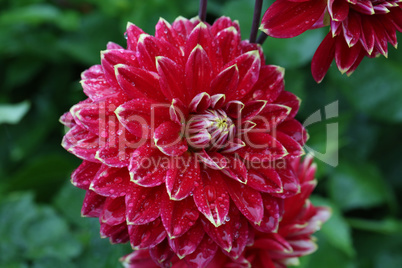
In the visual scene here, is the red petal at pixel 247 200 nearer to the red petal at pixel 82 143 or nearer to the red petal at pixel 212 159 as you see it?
the red petal at pixel 212 159

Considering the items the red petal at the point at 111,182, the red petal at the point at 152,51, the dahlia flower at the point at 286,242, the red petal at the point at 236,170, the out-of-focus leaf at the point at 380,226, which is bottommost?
the out-of-focus leaf at the point at 380,226

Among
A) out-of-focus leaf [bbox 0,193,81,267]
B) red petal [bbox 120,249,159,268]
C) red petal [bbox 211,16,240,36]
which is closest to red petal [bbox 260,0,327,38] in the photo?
red petal [bbox 211,16,240,36]

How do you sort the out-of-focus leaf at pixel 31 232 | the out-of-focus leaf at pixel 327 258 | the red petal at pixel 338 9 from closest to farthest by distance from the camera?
the red petal at pixel 338 9, the out-of-focus leaf at pixel 31 232, the out-of-focus leaf at pixel 327 258

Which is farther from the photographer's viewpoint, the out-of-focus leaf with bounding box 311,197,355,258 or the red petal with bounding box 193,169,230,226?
the out-of-focus leaf with bounding box 311,197,355,258

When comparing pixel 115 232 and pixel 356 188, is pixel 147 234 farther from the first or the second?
pixel 356 188

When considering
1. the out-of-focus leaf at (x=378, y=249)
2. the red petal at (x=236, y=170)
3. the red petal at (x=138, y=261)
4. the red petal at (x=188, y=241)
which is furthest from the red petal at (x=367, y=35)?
the out-of-focus leaf at (x=378, y=249)

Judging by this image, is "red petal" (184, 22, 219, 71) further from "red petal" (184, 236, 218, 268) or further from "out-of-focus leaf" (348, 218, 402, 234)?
"out-of-focus leaf" (348, 218, 402, 234)

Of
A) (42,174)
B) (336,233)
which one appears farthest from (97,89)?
(336,233)
